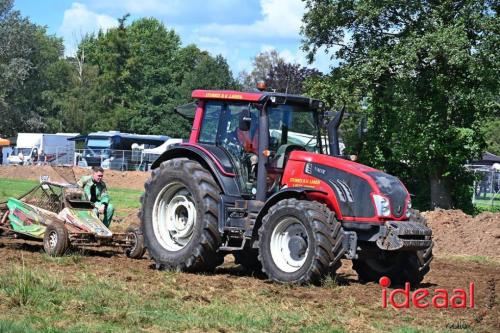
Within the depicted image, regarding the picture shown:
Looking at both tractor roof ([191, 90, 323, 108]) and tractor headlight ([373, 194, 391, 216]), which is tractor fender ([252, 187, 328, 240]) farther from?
tractor roof ([191, 90, 323, 108])

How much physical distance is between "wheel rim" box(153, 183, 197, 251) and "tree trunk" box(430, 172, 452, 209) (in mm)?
13904

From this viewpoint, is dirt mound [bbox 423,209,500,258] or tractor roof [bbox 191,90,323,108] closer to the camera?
tractor roof [bbox 191,90,323,108]

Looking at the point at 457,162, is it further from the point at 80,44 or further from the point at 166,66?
the point at 80,44

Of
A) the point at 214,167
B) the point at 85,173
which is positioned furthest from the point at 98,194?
the point at 85,173

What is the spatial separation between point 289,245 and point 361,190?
1169mm

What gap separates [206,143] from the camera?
41.7 ft

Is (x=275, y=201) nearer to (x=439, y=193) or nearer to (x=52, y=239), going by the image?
(x=52, y=239)

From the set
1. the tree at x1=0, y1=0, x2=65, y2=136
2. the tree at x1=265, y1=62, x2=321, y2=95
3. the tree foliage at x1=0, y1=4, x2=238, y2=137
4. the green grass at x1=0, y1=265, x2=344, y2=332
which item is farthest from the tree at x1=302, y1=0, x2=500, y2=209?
the tree foliage at x1=0, y1=4, x2=238, y2=137

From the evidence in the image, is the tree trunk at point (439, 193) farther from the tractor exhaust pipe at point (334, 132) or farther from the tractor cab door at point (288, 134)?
the tractor cab door at point (288, 134)

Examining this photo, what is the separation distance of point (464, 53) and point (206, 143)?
38.7 feet

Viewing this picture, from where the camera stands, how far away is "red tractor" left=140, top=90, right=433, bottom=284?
10969 mm

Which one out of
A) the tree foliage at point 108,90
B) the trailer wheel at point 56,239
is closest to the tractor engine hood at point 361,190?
the trailer wheel at point 56,239

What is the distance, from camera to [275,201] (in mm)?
11508

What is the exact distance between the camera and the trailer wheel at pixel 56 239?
43.6ft
